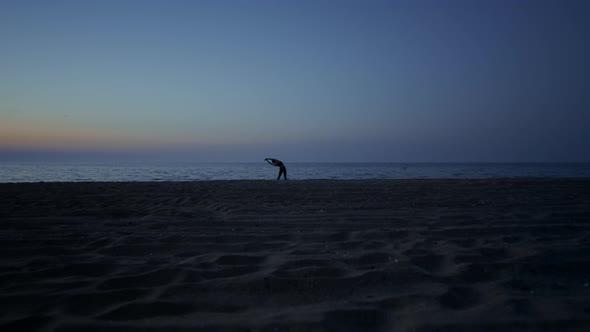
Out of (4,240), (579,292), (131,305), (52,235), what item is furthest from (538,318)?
(4,240)

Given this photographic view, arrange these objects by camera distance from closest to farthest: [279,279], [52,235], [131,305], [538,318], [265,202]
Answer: [538,318], [131,305], [279,279], [52,235], [265,202]

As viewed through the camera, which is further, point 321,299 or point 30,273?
point 30,273

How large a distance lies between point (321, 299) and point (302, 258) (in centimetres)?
76

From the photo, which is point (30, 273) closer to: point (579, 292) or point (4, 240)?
point (4, 240)

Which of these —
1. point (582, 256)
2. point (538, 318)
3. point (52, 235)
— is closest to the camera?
point (538, 318)

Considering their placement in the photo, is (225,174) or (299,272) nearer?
(299,272)

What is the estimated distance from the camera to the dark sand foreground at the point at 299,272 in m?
1.84

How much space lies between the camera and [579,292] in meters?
2.14

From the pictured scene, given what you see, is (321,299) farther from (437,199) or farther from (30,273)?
(437,199)

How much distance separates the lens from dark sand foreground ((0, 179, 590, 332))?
1.84 m

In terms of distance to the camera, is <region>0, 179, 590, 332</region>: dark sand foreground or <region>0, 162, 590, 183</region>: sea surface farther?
<region>0, 162, 590, 183</region>: sea surface

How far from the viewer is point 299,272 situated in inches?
100.0

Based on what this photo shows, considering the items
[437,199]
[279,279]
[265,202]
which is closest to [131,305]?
[279,279]

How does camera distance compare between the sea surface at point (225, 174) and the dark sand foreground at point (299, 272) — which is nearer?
the dark sand foreground at point (299, 272)
